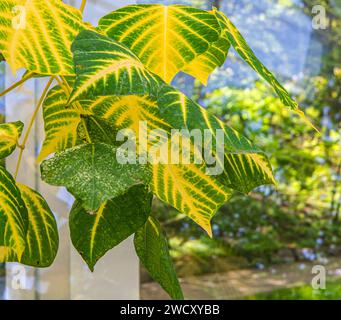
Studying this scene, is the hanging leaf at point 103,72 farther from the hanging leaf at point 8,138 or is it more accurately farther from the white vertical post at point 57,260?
the white vertical post at point 57,260

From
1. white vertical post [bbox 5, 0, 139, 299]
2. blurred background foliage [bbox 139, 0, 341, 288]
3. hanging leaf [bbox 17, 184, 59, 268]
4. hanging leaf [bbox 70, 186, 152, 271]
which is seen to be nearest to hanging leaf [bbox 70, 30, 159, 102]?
hanging leaf [bbox 70, 186, 152, 271]

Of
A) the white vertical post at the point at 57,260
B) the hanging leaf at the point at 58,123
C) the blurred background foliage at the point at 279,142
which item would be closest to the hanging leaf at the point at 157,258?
the hanging leaf at the point at 58,123

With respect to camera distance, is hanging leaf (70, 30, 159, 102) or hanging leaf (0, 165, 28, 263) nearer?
hanging leaf (70, 30, 159, 102)

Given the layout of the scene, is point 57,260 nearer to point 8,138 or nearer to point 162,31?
point 8,138

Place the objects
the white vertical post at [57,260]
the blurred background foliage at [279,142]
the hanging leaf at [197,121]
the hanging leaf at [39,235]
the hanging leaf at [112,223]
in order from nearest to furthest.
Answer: the hanging leaf at [197,121], the hanging leaf at [112,223], the hanging leaf at [39,235], the white vertical post at [57,260], the blurred background foliage at [279,142]

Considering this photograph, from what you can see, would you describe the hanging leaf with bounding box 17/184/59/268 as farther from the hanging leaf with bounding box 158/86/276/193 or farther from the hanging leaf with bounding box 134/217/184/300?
the hanging leaf with bounding box 158/86/276/193

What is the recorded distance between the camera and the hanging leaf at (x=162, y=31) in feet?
1.54

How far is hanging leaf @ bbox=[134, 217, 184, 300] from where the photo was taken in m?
0.51

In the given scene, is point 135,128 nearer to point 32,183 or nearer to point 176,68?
point 176,68

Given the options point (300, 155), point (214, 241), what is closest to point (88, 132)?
point (214, 241)

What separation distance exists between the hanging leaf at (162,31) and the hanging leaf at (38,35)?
0.06 metres

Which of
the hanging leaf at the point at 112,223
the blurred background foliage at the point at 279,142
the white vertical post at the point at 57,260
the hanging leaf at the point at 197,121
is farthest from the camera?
the blurred background foliage at the point at 279,142

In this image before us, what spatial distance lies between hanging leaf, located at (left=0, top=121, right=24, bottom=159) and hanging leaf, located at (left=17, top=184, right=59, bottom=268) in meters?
0.09

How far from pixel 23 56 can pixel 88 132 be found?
111mm
